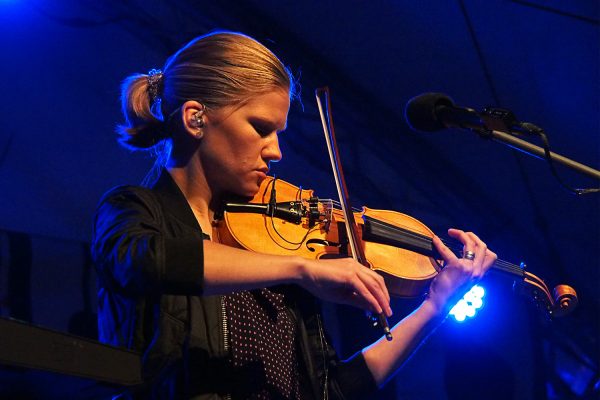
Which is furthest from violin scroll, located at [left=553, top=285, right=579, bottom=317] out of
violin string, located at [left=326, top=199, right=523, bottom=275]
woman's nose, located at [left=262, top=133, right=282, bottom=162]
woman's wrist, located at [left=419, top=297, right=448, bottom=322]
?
woman's nose, located at [left=262, top=133, right=282, bottom=162]

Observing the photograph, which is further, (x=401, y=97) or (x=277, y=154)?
(x=401, y=97)

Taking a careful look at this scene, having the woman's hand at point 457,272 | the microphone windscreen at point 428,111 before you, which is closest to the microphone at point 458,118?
the microphone windscreen at point 428,111

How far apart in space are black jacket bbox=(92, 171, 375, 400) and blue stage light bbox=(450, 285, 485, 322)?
4.56 feet

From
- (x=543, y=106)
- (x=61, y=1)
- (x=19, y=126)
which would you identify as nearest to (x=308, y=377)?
(x=19, y=126)

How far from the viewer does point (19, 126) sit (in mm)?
2133

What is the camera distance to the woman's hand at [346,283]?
4.06ft

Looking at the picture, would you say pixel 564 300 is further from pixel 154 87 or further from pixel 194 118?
pixel 154 87

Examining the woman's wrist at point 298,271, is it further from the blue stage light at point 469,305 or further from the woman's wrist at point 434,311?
the blue stage light at point 469,305

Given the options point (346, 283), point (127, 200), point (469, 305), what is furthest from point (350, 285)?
point (469, 305)

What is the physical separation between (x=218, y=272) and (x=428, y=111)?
2.39 feet

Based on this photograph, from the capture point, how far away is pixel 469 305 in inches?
112

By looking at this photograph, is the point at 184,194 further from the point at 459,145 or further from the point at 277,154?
the point at 459,145

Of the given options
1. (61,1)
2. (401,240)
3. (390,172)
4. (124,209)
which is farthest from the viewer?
(390,172)

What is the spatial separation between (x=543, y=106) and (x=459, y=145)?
43 cm
